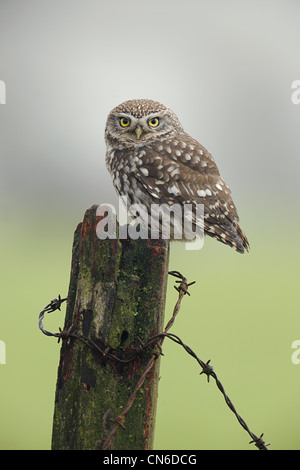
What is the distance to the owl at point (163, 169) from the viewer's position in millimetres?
3730

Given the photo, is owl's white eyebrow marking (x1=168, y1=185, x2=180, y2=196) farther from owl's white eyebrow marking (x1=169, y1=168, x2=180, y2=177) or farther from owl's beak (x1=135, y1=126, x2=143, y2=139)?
owl's beak (x1=135, y1=126, x2=143, y2=139)

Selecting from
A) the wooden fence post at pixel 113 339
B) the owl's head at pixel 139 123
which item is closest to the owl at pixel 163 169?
the owl's head at pixel 139 123

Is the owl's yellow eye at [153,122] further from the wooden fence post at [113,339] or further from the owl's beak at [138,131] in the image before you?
the wooden fence post at [113,339]

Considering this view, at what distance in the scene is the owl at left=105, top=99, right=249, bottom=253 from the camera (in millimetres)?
3730

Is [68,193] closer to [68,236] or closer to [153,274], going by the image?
[68,236]

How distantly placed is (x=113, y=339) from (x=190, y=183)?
195 cm

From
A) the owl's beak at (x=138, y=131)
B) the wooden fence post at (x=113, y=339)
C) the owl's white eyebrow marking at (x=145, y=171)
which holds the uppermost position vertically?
→ the owl's beak at (x=138, y=131)

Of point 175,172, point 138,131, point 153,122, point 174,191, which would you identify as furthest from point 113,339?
point 153,122

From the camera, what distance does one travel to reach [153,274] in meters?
2.06

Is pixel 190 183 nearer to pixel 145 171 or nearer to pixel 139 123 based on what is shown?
pixel 145 171

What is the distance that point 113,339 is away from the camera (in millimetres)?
2043

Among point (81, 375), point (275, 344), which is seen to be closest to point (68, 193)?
point (275, 344)

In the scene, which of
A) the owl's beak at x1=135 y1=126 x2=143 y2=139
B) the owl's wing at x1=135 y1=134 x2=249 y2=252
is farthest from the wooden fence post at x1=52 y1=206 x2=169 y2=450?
the owl's beak at x1=135 y1=126 x2=143 y2=139

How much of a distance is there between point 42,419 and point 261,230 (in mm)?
19113
